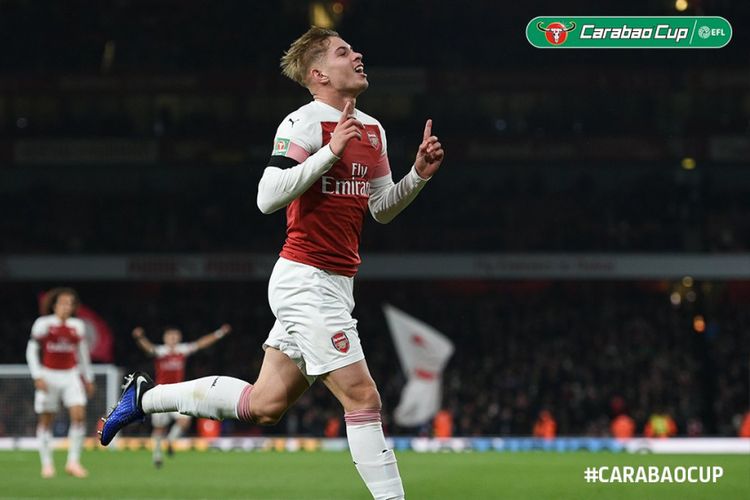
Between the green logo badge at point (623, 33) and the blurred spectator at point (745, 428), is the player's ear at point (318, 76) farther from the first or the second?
the blurred spectator at point (745, 428)

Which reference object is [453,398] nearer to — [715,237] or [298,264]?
[715,237]

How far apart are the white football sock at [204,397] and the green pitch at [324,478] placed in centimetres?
429

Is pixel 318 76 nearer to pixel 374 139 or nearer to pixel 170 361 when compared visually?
pixel 374 139

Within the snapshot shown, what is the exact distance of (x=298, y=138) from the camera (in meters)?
5.03

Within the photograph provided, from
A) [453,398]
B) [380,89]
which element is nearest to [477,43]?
A: [380,89]

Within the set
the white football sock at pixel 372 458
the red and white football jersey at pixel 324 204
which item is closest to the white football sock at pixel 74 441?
the red and white football jersey at pixel 324 204

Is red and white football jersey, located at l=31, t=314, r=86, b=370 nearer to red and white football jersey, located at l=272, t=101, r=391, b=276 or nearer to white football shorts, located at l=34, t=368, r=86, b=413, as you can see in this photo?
white football shorts, located at l=34, t=368, r=86, b=413

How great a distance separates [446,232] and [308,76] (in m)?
23.2

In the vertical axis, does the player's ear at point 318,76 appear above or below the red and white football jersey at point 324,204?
above

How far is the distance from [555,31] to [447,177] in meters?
24.1

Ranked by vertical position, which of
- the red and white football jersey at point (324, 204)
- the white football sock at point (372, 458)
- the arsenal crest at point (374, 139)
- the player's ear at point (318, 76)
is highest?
the player's ear at point (318, 76)

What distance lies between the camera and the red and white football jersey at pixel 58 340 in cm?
1205

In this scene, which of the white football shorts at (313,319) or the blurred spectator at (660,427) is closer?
the white football shorts at (313,319)

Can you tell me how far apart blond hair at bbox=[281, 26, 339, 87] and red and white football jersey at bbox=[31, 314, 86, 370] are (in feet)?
24.2
